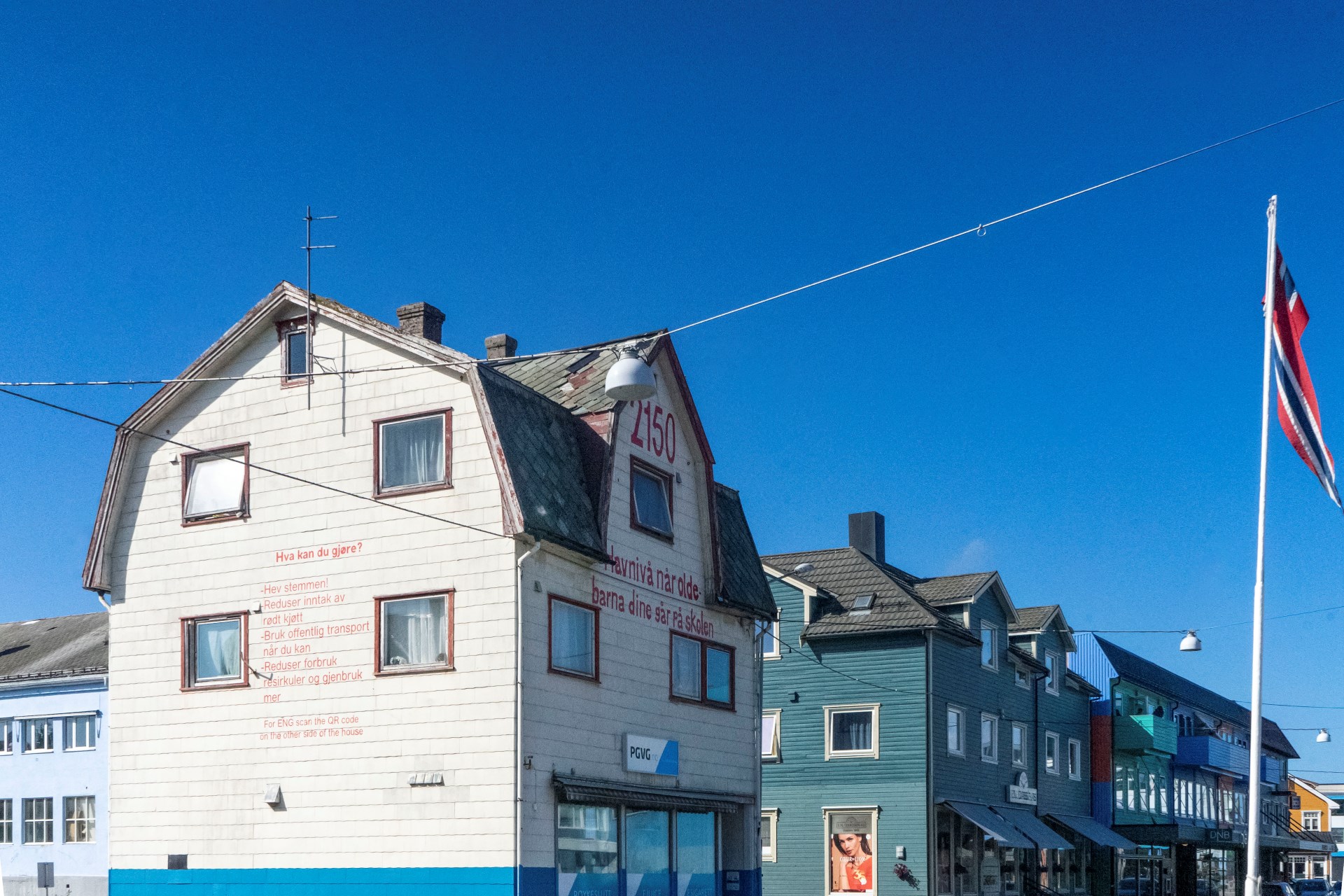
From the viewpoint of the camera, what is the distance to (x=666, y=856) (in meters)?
26.4

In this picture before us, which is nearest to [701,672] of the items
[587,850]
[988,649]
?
[587,850]

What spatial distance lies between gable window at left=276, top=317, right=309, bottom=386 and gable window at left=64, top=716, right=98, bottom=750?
2611 cm

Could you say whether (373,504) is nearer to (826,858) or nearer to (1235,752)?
(826,858)

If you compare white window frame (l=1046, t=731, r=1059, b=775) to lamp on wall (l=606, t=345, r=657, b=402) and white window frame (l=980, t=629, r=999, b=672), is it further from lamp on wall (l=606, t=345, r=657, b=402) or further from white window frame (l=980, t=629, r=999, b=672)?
lamp on wall (l=606, t=345, r=657, b=402)

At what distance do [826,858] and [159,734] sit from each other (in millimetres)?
20511

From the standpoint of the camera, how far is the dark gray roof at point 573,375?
26.7 m

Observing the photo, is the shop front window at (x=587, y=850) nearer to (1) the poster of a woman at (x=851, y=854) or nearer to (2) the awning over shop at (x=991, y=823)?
(1) the poster of a woman at (x=851, y=854)

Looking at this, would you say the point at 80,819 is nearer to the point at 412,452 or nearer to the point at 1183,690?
the point at 412,452

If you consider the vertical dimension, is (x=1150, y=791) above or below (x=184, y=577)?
below

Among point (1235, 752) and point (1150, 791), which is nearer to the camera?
point (1150, 791)

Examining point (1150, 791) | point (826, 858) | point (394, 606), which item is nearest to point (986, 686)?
point (826, 858)

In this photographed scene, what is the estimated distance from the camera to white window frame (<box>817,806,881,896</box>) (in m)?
40.0

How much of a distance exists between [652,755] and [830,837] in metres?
16.2

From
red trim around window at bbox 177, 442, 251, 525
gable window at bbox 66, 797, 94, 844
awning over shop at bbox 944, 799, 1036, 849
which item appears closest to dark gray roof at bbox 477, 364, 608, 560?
red trim around window at bbox 177, 442, 251, 525
